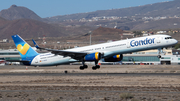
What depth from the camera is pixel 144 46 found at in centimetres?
5288

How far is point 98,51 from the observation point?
186 ft

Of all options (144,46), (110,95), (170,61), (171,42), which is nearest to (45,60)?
(144,46)

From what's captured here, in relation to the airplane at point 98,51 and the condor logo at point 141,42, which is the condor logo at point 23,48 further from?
the condor logo at point 141,42

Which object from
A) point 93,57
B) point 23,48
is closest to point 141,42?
point 93,57

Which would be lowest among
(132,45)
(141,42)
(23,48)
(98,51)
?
(98,51)

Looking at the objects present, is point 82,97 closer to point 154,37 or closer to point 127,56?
point 154,37

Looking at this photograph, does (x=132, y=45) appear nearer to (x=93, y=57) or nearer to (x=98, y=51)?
(x=98, y=51)

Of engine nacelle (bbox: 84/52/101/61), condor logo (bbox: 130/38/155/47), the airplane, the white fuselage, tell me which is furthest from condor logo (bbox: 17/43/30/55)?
condor logo (bbox: 130/38/155/47)

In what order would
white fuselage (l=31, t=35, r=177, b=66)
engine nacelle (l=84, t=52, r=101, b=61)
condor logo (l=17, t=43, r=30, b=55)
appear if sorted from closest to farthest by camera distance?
white fuselage (l=31, t=35, r=177, b=66), engine nacelle (l=84, t=52, r=101, b=61), condor logo (l=17, t=43, r=30, b=55)

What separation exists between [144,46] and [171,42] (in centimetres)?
485

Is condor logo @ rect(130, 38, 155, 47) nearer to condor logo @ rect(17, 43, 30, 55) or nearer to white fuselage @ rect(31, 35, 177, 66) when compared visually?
white fuselage @ rect(31, 35, 177, 66)

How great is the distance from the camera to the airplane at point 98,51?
172 feet

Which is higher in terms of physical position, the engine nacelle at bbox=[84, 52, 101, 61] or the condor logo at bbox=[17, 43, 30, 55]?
the condor logo at bbox=[17, 43, 30, 55]

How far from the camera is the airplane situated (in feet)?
172
